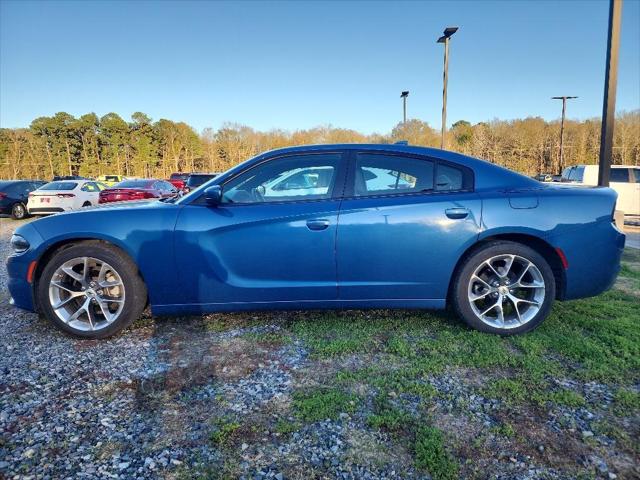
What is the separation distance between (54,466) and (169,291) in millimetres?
1479

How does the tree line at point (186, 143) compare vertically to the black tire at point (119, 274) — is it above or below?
above

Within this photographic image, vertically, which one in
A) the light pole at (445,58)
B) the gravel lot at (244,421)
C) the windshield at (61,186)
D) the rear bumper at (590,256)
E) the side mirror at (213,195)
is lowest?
the gravel lot at (244,421)

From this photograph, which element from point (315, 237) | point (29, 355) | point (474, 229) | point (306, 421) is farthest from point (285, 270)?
point (29, 355)

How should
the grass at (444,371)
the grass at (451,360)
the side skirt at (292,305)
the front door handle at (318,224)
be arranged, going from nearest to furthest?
the grass at (444,371), the grass at (451,360), the front door handle at (318,224), the side skirt at (292,305)

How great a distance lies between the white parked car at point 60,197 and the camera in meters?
12.6

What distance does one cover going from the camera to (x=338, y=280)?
3135 millimetres

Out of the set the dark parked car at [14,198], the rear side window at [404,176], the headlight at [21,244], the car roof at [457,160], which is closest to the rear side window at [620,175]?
the car roof at [457,160]

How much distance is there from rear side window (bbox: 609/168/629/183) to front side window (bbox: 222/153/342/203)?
13.5m

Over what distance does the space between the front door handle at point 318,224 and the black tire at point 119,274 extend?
→ 145 cm

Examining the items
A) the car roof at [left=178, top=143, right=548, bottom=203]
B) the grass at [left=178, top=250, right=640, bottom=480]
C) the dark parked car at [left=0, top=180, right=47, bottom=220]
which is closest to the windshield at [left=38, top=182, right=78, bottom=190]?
the dark parked car at [left=0, top=180, right=47, bottom=220]

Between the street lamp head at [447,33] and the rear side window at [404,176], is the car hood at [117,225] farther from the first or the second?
the street lamp head at [447,33]

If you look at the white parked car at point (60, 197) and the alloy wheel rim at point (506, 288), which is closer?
the alloy wheel rim at point (506, 288)

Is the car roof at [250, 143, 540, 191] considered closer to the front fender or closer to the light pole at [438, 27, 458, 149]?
the front fender

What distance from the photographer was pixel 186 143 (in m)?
54.8
